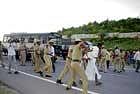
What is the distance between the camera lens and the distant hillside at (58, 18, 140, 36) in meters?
71.7

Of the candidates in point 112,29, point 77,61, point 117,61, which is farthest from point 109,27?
point 77,61

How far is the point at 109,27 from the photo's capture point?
75750 mm

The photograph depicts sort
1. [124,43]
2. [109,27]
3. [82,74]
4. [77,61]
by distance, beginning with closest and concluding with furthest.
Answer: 1. [82,74]
2. [77,61]
3. [124,43]
4. [109,27]

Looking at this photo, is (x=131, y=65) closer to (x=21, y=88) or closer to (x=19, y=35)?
(x=19, y=35)

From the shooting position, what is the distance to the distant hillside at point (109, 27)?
71688 millimetres

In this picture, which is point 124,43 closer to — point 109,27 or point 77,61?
point 109,27

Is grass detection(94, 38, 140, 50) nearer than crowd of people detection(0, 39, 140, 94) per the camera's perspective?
No

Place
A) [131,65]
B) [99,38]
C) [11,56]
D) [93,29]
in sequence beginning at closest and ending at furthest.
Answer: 1. [11,56]
2. [131,65]
3. [99,38]
4. [93,29]

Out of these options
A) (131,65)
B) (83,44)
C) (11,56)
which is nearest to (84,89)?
(83,44)

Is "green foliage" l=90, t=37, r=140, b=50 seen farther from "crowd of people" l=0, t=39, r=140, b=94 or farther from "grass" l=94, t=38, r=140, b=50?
"crowd of people" l=0, t=39, r=140, b=94

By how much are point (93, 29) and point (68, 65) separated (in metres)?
58.7

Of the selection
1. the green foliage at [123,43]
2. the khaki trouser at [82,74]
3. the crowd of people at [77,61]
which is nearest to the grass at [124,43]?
the green foliage at [123,43]

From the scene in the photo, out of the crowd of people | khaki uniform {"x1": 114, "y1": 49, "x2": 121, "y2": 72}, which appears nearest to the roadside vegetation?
khaki uniform {"x1": 114, "y1": 49, "x2": 121, "y2": 72}

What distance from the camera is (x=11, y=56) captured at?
945 inches
